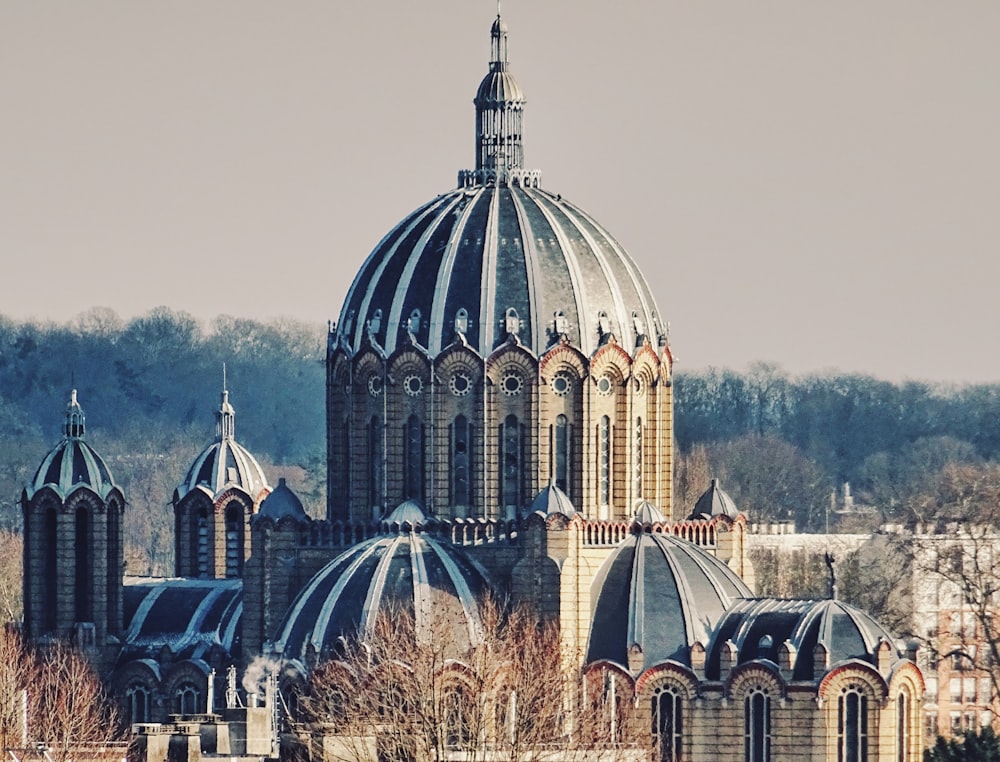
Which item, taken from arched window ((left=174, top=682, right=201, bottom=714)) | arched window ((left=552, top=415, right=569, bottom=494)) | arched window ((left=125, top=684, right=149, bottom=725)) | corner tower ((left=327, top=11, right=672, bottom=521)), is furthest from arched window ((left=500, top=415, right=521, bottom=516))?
arched window ((left=125, top=684, right=149, bottom=725))

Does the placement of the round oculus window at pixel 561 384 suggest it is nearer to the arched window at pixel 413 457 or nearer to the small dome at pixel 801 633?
the arched window at pixel 413 457

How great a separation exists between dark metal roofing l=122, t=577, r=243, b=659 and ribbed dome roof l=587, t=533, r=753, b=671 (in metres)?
11.4

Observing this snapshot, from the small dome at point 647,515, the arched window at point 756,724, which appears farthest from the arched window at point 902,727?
the small dome at point 647,515

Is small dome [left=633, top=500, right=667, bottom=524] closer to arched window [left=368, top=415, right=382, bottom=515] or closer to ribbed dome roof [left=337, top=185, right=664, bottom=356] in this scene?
ribbed dome roof [left=337, top=185, right=664, bottom=356]

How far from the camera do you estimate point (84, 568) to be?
12200 cm

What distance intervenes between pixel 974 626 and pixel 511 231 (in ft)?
118

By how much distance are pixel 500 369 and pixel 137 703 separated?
1345 centimetres

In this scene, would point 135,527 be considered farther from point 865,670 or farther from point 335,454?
point 865,670

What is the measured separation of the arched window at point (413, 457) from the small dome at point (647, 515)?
5756 millimetres

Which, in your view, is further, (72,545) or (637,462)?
(72,545)

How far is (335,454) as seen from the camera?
121 meters

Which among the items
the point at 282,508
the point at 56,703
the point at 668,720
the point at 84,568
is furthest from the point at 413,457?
the point at 56,703

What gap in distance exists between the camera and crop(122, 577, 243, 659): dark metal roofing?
4806 inches

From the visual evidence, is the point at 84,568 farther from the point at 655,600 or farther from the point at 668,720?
the point at 668,720
